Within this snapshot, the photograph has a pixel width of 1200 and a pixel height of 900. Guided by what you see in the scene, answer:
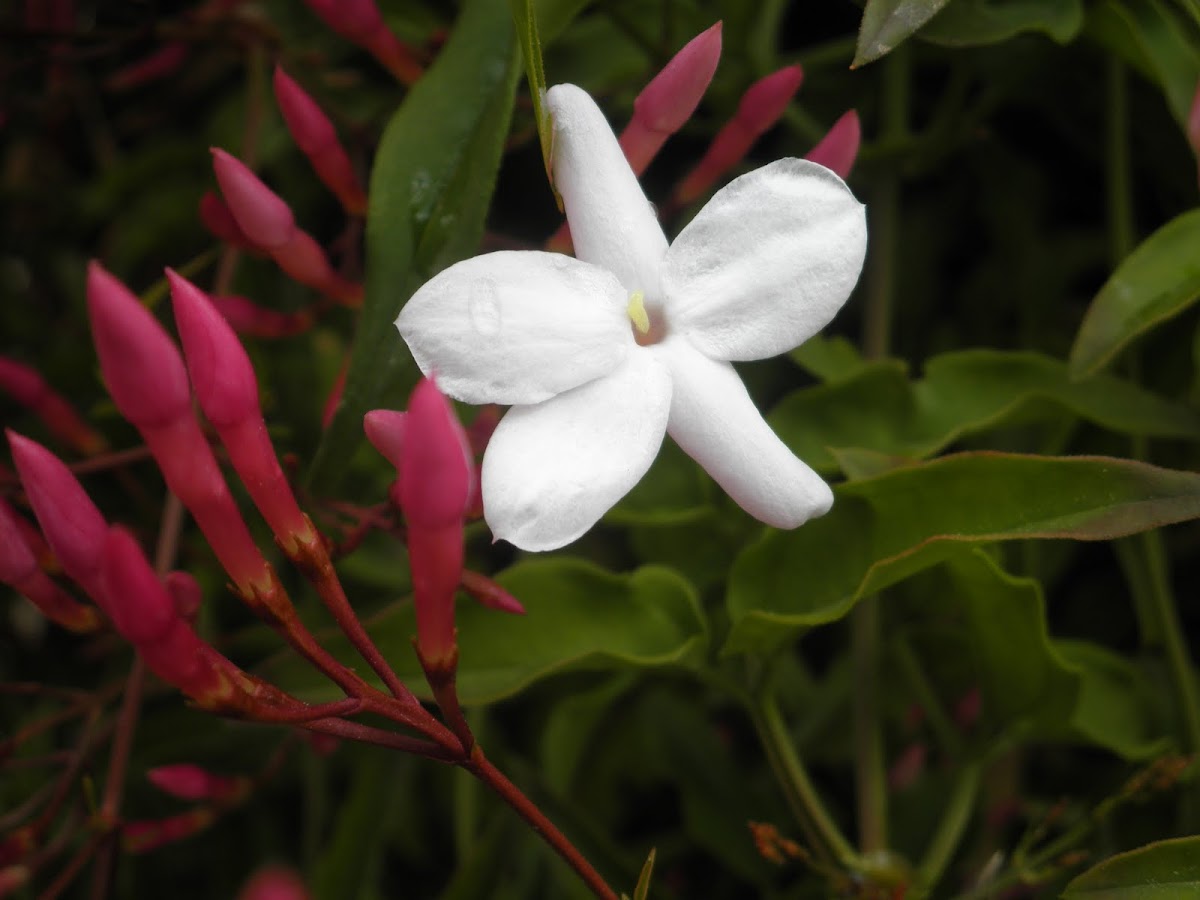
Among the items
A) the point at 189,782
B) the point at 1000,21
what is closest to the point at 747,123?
the point at 1000,21

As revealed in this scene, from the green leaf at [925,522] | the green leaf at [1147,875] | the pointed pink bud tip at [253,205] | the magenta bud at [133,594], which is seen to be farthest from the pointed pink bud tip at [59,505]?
the green leaf at [1147,875]

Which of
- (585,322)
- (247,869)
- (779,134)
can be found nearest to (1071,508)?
(585,322)

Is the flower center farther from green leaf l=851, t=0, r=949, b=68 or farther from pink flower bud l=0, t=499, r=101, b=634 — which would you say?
pink flower bud l=0, t=499, r=101, b=634

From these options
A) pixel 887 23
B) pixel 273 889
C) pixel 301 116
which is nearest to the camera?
pixel 273 889

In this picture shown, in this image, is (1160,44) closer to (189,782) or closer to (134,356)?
(134,356)

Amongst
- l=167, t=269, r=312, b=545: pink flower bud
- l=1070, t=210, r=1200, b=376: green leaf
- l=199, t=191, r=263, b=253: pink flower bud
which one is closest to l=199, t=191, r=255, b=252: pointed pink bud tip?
l=199, t=191, r=263, b=253: pink flower bud

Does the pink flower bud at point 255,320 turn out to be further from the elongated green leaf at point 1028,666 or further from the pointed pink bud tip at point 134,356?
the elongated green leaf at point 1028,666
